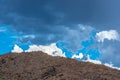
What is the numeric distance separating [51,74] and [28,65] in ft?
17.6

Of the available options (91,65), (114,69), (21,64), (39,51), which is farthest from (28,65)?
(114,69)

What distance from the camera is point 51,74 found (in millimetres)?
42219

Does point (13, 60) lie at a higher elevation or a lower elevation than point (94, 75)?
higher

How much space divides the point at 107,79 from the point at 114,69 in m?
5.25

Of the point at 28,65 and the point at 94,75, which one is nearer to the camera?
the point at 94,75

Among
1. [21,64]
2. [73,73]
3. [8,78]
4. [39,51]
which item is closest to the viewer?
[73,73]

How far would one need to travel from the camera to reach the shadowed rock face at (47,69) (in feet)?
133

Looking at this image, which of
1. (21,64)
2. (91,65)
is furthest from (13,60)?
(91,65)

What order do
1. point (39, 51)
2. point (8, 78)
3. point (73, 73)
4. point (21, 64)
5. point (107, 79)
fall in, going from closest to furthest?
A: point (107, 79) → point (73, 73) → point (8, 78) → point (21, 64) → point (39, 51)

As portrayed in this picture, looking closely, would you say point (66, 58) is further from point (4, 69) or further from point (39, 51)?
point (4, 69)

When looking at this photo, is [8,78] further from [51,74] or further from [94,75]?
[94,75]

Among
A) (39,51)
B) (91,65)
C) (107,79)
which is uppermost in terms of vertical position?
(39,51)

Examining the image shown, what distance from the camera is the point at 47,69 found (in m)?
43.5

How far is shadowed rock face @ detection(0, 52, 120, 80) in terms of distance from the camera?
133 feet
